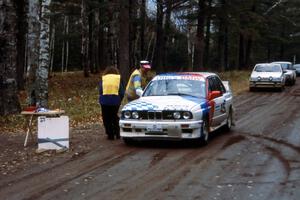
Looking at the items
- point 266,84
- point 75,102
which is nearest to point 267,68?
point 266,84

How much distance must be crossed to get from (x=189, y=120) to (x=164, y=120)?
1.77 ft

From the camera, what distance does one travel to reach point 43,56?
18.7 metres

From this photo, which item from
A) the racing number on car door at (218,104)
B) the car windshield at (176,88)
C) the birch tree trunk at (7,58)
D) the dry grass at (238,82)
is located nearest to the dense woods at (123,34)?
the birch tree trunk at (7,58)

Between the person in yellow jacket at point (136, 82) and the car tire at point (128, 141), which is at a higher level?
the person in yellow jacket at point (136, 82)

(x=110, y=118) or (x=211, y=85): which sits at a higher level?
(x=211, y=85)

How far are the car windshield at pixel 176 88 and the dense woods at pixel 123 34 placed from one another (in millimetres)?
5814

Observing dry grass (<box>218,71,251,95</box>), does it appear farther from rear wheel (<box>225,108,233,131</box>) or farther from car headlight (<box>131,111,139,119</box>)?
car headlight (<box>131,111,139,119</box>)

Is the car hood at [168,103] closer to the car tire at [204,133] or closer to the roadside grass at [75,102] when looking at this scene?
the car tire at [204,133]

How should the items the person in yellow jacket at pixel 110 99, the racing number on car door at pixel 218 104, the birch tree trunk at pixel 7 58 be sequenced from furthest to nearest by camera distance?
the birch tree trunk at pixel 7 58, the racing number on car door at pixel 218 104, the person in yellow jacket at pixel 110 99

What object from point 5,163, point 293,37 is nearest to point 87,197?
point 5,163

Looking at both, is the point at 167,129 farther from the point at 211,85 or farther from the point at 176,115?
A: the point at 211,85

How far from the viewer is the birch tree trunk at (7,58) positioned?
57.5ft

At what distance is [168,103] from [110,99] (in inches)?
73.5

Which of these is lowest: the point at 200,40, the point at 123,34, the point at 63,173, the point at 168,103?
the point at 63,173
